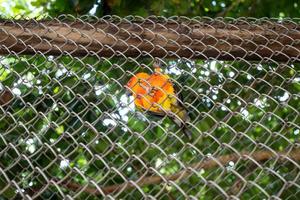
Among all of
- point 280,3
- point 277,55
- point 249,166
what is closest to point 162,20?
point 277,55

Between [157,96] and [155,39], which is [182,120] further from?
[155,39]

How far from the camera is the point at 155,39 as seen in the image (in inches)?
81.7

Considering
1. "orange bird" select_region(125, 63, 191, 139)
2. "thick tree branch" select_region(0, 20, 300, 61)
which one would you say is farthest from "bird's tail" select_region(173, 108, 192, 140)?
"thick tree branch" select_region(0, 20, 300, 61)

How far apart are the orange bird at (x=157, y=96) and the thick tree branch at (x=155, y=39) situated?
24 cm

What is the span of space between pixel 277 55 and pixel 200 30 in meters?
0.34

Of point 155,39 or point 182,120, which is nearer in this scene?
point 182,120

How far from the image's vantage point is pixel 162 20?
2.21 m

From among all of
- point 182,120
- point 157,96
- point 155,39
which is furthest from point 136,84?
point 155,39

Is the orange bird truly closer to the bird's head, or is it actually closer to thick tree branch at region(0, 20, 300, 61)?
the bird's head

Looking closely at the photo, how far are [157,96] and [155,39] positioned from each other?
37cm

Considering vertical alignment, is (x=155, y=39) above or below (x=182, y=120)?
above

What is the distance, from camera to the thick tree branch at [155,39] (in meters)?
2.04

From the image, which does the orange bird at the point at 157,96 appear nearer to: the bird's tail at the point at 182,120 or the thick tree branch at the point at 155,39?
the bird's tail at the point at 182,120

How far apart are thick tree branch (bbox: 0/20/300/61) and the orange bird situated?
236 millimetres
